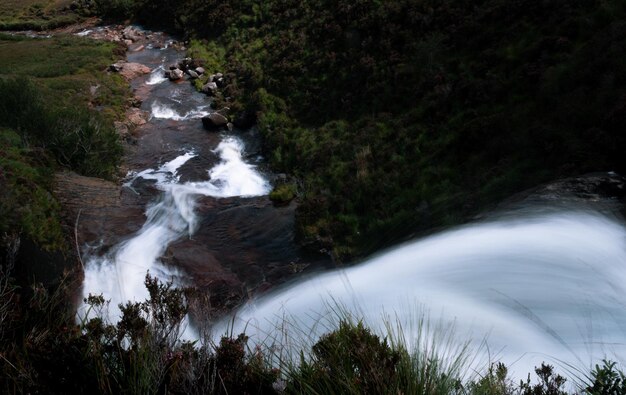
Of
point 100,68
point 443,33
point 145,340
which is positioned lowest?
point 100,68

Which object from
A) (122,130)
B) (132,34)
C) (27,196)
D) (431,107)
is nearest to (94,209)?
(27,196)

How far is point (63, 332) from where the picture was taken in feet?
15.9

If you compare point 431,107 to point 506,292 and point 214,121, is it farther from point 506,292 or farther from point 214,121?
point 214,121

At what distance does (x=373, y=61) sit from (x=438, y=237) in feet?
41.4

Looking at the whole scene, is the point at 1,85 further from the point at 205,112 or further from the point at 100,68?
the point at 100,68

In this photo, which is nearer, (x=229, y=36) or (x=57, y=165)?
(x=57, y=165)

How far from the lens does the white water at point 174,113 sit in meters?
26.0

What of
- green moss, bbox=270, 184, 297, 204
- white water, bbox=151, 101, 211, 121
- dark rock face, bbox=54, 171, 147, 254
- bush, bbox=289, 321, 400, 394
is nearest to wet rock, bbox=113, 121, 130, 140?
white water, bbox=151, 101, 211, 121

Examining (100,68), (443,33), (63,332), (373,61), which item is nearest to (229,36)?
(100,68)

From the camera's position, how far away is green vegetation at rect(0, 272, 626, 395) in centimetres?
395

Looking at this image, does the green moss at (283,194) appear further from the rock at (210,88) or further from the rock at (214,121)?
the rock at (210,88)

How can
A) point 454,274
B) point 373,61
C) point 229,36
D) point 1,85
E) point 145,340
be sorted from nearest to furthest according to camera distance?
point 145,340 → point 454,274 → point 1,85 → point 373,61 → point 229,36

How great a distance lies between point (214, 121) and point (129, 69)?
1332cm

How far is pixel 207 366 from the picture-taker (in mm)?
4719
